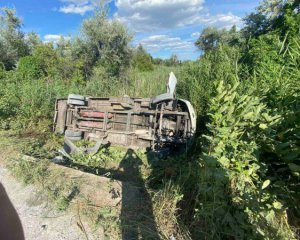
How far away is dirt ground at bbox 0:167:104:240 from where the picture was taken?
325 cm

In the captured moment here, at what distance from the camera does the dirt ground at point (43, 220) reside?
10.7 feet

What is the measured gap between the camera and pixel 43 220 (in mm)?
3551

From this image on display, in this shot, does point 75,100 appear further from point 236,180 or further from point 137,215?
point 236,180

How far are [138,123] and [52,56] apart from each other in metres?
12.4

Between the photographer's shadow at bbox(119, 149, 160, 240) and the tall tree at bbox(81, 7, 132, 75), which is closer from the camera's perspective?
the photographer's shadow at bbox(119, 149, 160, 240)

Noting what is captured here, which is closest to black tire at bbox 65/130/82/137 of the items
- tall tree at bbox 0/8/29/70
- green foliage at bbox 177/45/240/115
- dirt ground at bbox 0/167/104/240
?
dirt ground at bbox 0/167/104/240

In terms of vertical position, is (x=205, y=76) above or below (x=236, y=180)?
above

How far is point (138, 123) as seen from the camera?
707cm

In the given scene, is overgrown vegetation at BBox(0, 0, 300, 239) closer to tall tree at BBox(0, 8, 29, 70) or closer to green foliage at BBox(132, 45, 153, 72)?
green foliage at BBox(132, 45, 153, 72)

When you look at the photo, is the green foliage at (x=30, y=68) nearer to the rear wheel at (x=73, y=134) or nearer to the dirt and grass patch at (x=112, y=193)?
the rear wheel at (x=73, y=134)

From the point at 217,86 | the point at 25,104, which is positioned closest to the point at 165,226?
the point at 217,86

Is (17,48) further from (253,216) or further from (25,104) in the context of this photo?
(253,216)

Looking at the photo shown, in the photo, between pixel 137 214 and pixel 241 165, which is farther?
pixel 137 214

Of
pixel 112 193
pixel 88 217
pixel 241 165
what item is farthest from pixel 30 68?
pixel 241 165
